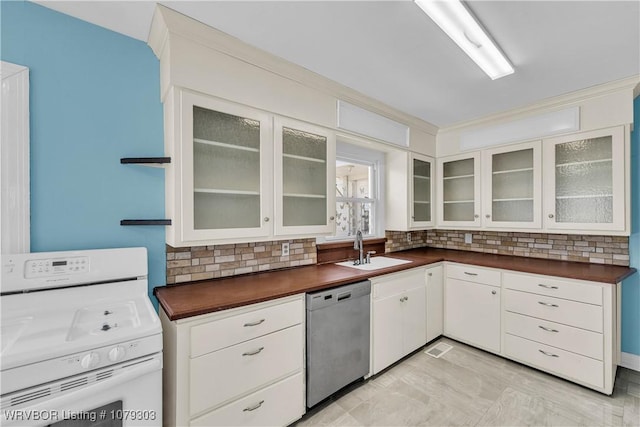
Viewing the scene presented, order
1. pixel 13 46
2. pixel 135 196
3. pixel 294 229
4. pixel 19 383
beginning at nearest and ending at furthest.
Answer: pixel 19 383
pixel 13 46
pixel 135 196
pixel 294 229

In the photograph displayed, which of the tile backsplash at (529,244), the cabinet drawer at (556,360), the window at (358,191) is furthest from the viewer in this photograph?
the window at (358,191)

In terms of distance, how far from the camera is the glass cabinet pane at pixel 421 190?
3350 mm

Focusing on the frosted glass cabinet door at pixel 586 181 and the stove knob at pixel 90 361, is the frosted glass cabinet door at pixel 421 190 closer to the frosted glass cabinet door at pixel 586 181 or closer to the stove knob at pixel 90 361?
the frosted glass cabinet door at pixel 586 181

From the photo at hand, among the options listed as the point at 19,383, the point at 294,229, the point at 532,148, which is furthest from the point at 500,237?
the point at 19,383

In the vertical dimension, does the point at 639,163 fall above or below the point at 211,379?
above

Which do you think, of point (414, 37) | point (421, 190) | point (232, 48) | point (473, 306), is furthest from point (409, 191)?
point (232, 48)

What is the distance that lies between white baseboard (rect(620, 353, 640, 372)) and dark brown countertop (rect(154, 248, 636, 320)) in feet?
2.58

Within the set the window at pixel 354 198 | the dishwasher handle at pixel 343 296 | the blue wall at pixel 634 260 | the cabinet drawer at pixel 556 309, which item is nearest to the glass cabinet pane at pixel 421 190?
the window at pixel 354 198

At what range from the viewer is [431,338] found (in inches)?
116

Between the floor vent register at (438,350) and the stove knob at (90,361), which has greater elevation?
the stove knob at (90,361)

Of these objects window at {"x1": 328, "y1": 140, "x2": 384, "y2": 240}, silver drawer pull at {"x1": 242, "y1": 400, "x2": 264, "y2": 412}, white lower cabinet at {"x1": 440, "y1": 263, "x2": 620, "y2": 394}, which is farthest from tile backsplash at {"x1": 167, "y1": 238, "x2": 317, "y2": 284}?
white lower cabinet at {"x1": 440, "y1": 263, "x2": 620, "y2": 394}

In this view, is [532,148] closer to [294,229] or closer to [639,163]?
[639,163]

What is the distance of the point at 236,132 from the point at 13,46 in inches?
45.4

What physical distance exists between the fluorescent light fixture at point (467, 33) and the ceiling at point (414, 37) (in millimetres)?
67
